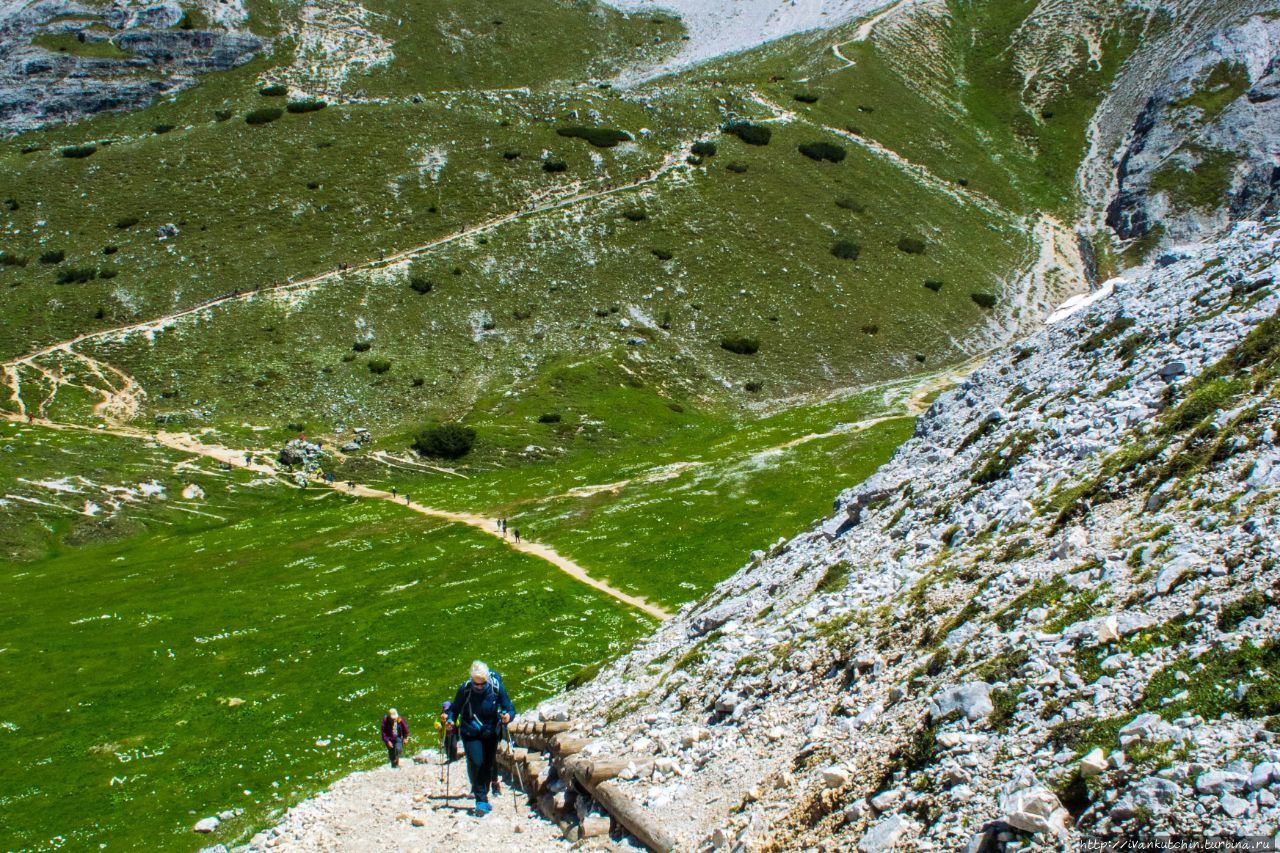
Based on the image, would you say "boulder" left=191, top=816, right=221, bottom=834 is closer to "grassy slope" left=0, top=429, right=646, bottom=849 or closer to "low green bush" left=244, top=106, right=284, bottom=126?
"grassy slope" left=0, top=429, right=646, bottom=849

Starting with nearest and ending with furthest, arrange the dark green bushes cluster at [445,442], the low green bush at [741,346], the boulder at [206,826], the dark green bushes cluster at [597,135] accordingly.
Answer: the boulder at [206,826] → the dark green bushes cluster at [445,442] → the low green bush at [741,346] → the dark green bushes cluster at [597,135]

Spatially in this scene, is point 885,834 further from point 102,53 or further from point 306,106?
point 102,53

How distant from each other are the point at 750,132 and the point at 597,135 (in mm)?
25518

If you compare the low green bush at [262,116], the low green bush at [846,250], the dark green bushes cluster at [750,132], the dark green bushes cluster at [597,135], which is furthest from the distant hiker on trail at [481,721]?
the low green bush at [262,116]

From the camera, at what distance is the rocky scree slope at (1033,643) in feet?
37.7

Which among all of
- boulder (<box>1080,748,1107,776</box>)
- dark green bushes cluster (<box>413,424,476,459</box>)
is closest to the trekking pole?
boulder (<box>1080,748,1107,776</box>)

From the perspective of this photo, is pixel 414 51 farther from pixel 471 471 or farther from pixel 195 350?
pixel 471 471

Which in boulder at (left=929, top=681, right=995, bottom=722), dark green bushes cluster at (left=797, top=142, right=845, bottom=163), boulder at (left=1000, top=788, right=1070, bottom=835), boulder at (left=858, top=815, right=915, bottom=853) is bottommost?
boulder at (left=858, top=815, right=915, bottom=853)

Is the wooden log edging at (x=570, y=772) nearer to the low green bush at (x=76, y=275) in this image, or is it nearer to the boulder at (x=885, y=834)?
the boulder at (x=885, y=834)

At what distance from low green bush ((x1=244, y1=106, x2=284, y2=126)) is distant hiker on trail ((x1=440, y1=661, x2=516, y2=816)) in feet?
463

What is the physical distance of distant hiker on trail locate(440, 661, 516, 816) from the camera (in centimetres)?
1952

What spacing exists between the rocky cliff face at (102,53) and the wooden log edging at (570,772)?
171661 mm

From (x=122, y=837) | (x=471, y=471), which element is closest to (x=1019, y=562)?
(x=122, y=837)

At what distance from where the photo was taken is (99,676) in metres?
44.1
